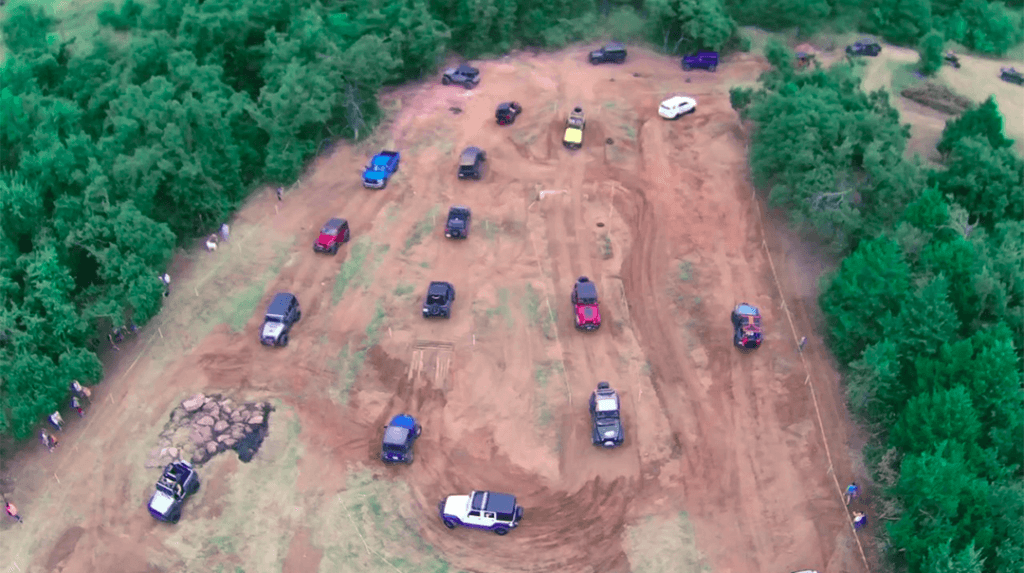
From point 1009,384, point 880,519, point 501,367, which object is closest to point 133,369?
point 501,367

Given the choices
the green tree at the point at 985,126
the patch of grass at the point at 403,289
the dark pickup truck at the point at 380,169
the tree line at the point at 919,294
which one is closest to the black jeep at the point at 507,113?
the dark pickup truck at the point at 380,169

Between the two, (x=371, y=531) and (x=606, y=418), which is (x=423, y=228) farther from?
(x=371, y=531)

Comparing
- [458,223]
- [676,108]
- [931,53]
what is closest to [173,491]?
[458,223]

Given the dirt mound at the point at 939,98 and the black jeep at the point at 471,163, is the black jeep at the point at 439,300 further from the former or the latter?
the dirt mound at the point at 939,98

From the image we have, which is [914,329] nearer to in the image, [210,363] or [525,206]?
[525,206]

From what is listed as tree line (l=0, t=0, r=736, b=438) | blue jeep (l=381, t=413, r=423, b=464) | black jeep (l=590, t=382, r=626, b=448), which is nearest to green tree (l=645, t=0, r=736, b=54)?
tree line (l=0, t=0, r=736, b=438)

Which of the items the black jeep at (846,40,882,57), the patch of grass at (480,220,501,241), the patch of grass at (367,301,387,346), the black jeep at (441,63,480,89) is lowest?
the patch of grass at (367,301,387,346)

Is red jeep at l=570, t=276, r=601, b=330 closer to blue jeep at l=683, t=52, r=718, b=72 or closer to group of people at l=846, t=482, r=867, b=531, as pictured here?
group of people at l=846, t=482, r=867, b=531
